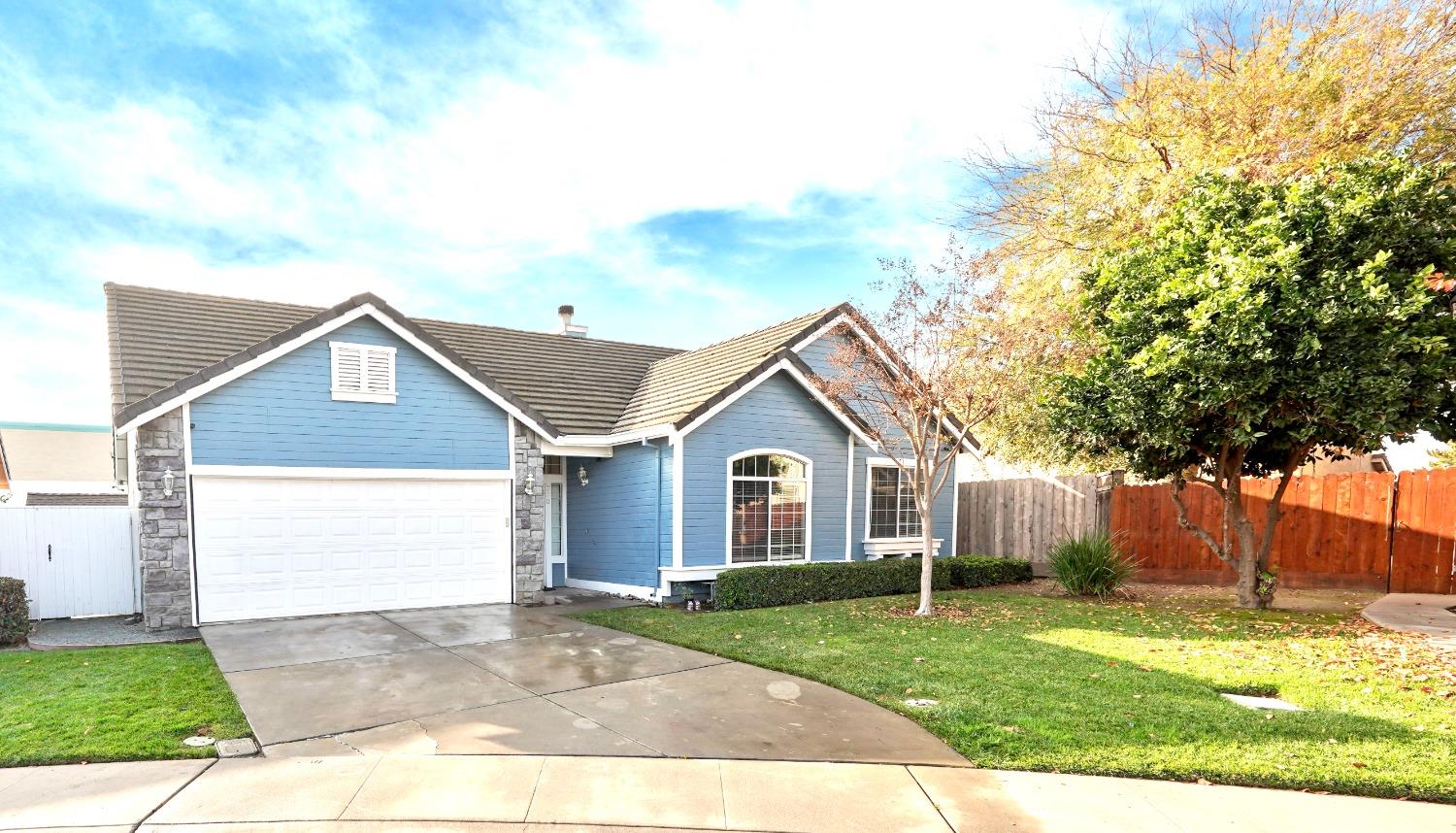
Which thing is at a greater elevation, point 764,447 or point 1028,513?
Result: point 764,447

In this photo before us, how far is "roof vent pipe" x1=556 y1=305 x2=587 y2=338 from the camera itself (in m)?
18.9

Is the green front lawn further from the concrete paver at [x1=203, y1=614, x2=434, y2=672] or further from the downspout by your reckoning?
the concrete paver at [x1=203, y1=614, x2=434, y2=672]

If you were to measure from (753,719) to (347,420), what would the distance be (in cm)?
830

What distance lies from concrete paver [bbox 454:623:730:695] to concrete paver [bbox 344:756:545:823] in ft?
6.07

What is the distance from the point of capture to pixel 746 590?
38.3 ft

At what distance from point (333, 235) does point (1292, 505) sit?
19.7 metres

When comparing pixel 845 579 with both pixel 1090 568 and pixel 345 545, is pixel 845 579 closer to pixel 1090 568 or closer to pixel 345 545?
pixel 1090 568

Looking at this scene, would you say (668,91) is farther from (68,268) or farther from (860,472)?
(68,268)

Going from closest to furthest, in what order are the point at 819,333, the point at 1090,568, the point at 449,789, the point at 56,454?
the point at 449,789 → the point at 1090,568 → the point at 819,333 → the point at 56,454

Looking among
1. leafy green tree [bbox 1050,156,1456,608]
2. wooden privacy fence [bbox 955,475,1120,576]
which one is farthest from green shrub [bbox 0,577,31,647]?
wooden privacy fence [bbox 955,475,1120,576]

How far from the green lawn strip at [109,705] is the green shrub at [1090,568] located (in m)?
11.8

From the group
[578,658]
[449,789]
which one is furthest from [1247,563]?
[449,789]

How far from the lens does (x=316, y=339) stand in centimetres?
1095

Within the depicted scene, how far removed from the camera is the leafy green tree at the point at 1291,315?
322 inches
